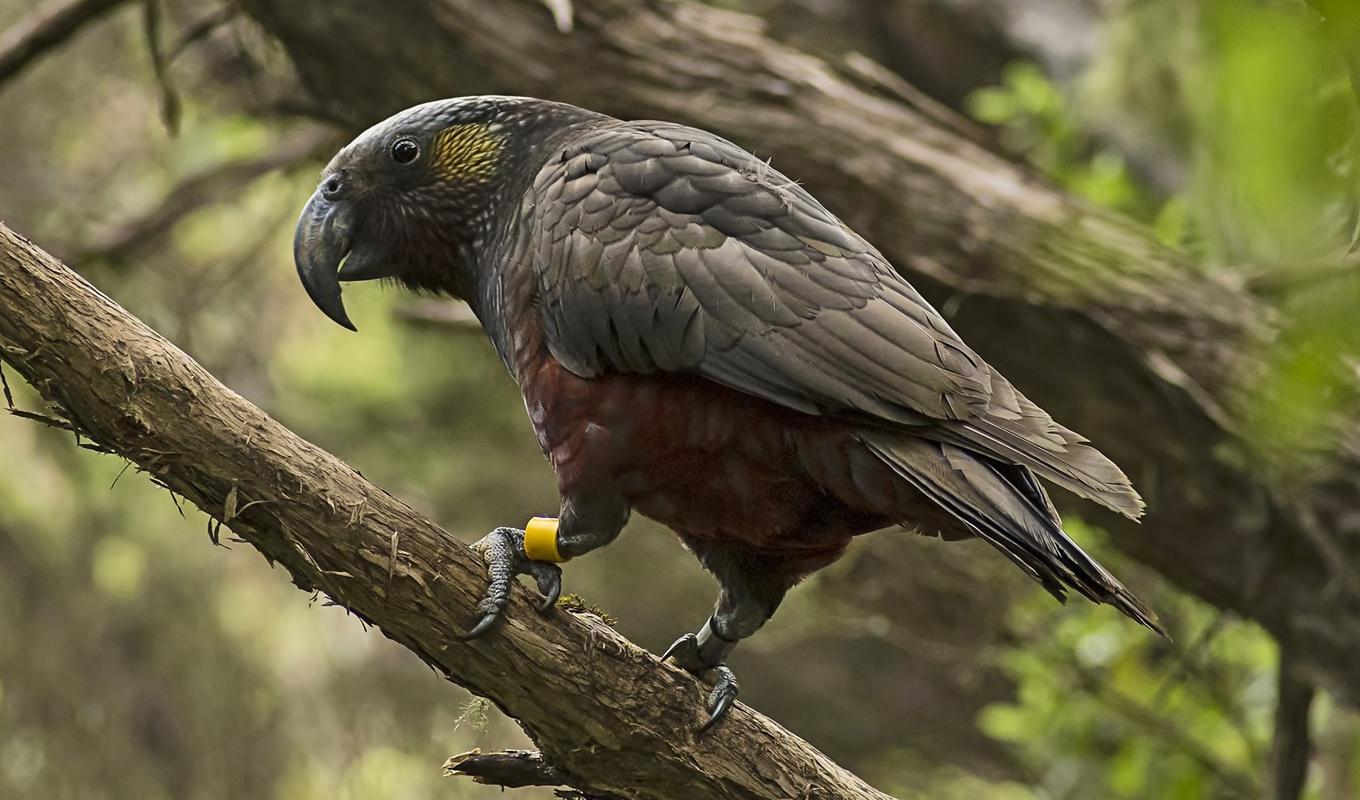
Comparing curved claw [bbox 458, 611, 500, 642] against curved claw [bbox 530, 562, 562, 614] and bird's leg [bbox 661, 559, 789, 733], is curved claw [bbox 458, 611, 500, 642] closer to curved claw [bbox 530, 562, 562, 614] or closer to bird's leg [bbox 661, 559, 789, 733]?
curved claw [bbox 530, 562, 562, 614]

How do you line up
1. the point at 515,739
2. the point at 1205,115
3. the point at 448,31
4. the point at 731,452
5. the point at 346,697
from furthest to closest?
1. the point at 346,697
2. the point at 515,739
3. the point at 448,31
4. the point at 731,452
5. the point at 1205,115

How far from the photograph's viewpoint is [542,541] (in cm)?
298

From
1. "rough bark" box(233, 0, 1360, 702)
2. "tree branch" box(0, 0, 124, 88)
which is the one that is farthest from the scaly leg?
"tree branch" box(0, 0, 124, 88)

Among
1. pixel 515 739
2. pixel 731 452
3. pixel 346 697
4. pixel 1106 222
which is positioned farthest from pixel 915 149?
pixel 346 697

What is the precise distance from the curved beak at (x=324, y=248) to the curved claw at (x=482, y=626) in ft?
Answer: 3.01

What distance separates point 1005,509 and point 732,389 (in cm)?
62

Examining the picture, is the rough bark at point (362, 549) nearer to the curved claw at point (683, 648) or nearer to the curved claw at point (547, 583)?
the curved claw at point (547, 583)

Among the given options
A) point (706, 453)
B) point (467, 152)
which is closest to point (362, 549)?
point (706, 453)

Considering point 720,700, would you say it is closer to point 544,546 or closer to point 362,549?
point 544,546

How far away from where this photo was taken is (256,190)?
6992 mm

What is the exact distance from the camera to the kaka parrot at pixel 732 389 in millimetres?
2783

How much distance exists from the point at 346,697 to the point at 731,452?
3763mm

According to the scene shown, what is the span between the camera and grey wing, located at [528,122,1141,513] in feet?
9.20

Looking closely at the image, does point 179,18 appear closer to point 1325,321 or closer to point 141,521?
point 141,521
